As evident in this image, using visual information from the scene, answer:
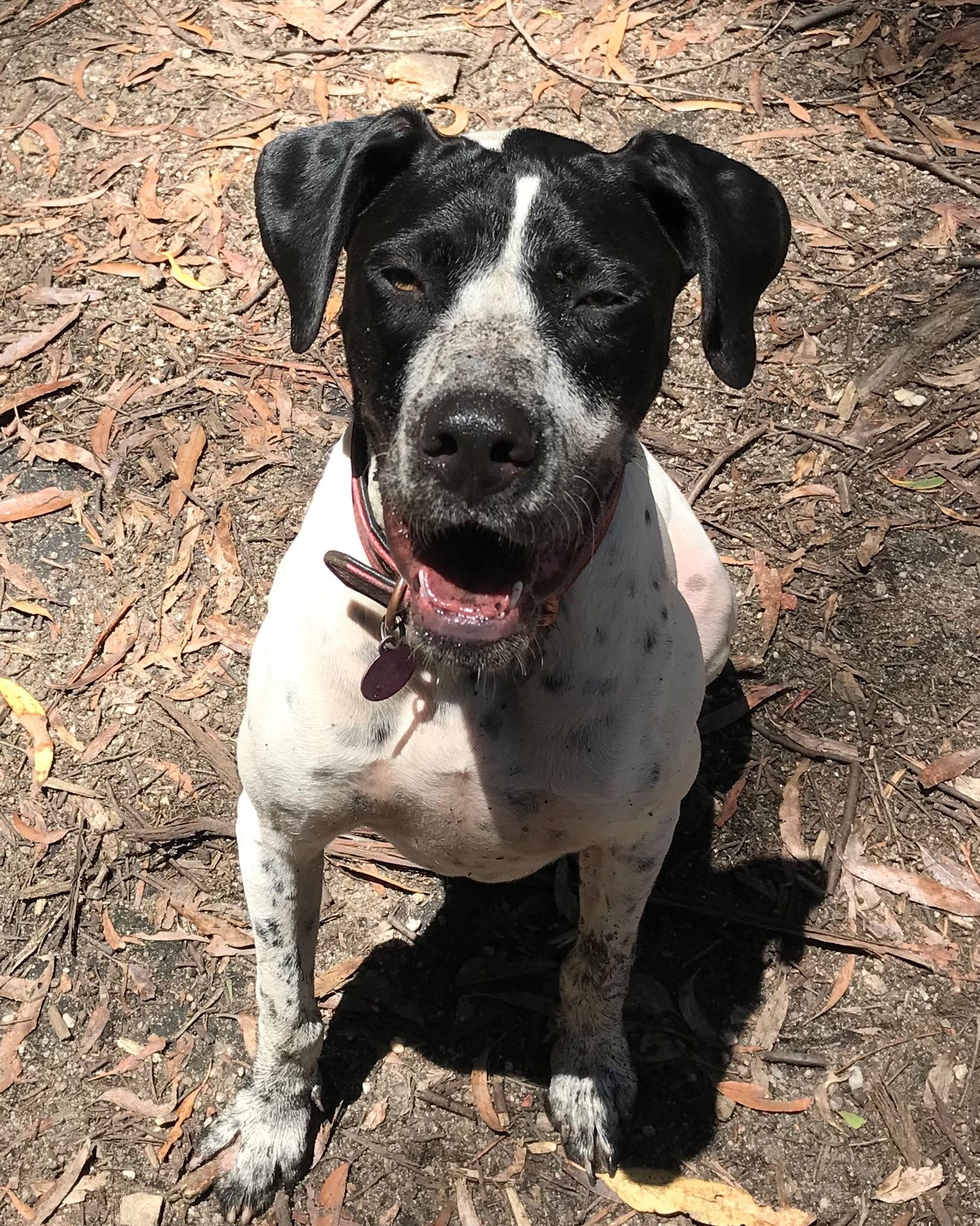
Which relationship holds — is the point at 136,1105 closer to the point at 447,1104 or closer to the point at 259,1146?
the point at 259,1146

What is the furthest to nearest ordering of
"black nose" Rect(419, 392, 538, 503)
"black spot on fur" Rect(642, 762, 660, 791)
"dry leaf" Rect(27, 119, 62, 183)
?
"dry leaf" Rect(27, 119, 62, 183)
"black spot on fur" Rect(642, 762, 660, 791)
"black nose" Rect(419, 392, 538, 503)

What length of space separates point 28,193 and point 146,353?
3.85ft

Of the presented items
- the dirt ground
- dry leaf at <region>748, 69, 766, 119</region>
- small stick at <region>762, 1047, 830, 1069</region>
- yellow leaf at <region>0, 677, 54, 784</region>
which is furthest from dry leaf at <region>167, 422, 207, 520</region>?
dry leaf at <region>748, 69, 766, 119</region>

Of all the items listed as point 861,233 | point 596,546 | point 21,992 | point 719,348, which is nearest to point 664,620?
point 596,546

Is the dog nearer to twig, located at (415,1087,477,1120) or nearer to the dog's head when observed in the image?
the dog's head

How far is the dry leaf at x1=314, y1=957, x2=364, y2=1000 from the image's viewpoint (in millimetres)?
3957

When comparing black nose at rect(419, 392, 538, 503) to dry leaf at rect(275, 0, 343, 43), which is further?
dry leaf at rect(275, 0, 343, 43)

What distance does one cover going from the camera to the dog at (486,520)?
8.01ft

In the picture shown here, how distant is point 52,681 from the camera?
178 inches

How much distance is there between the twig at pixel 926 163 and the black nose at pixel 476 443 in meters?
4.51

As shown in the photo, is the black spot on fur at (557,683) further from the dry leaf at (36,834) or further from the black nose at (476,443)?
the dry leaf at (36,834)

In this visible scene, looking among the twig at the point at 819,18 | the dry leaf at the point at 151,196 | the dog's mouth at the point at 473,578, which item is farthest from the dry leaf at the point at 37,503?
the twig at the point at 819,18

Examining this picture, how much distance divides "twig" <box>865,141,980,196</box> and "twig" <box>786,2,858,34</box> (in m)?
0.87

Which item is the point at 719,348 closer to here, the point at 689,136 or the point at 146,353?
the point at 146,353
